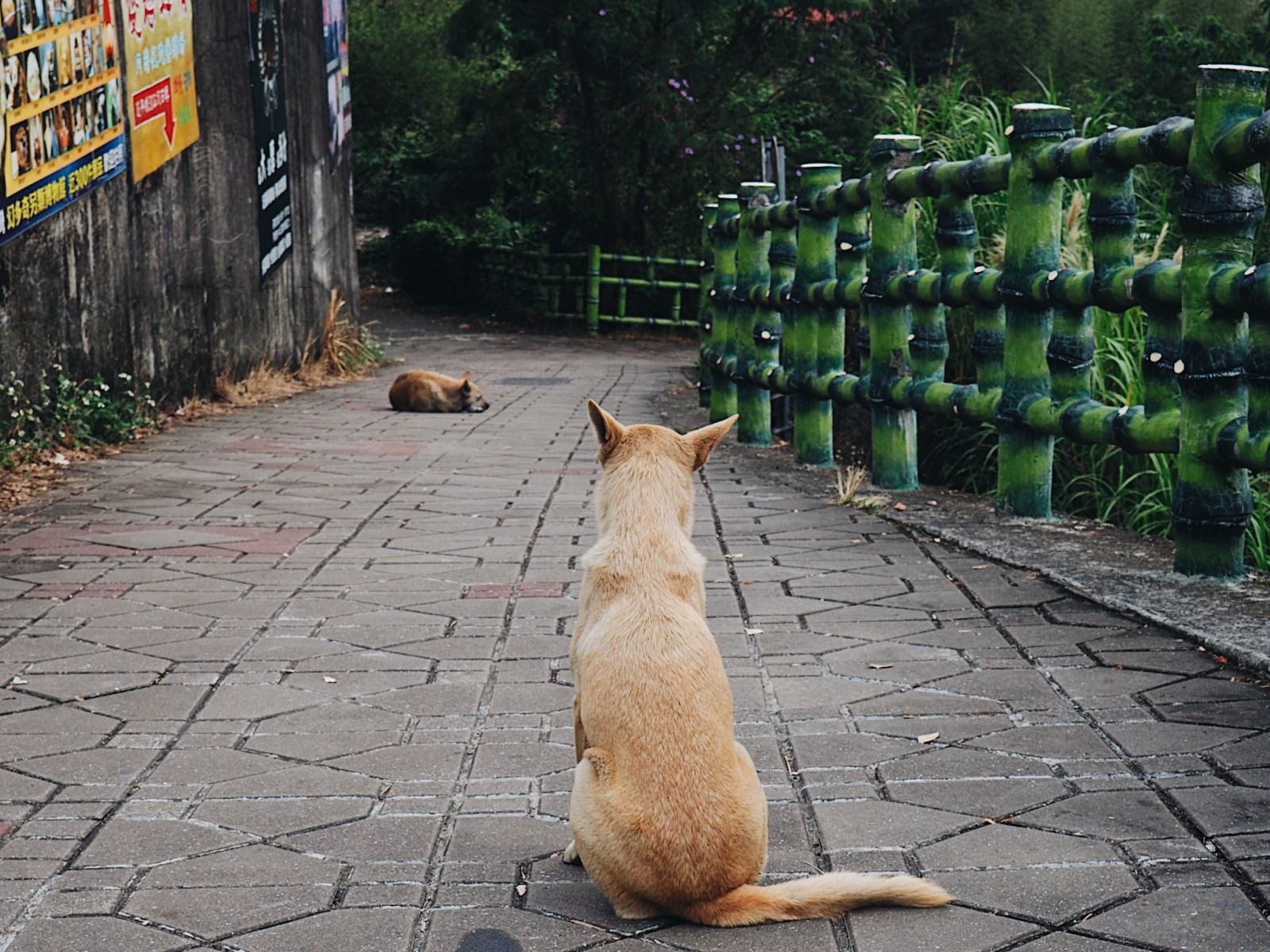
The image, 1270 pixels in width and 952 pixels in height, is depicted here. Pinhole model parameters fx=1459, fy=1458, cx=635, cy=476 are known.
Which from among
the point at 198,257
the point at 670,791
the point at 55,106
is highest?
the point at 55,106

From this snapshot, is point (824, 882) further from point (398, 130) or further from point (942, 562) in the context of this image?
point (398, 130)

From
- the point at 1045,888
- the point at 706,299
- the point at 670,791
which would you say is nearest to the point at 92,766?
the point at 670,791

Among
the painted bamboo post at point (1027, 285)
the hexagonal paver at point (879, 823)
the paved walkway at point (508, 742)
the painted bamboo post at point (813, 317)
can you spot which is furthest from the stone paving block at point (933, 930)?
the painted bamboo post at point (813, 317)

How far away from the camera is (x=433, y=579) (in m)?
5.16

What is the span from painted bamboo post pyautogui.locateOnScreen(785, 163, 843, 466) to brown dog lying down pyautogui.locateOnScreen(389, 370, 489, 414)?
3.85 metres

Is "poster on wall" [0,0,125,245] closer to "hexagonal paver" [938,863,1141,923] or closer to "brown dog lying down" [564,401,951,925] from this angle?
"brown dog lying down" [564,401,951,925]

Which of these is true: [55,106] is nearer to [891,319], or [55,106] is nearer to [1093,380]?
[891,319]

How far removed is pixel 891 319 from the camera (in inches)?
260

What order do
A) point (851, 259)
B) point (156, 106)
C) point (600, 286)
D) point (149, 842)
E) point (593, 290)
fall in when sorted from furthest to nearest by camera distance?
point (600, 286) < point (593, 290) < point (156, 106) < point (851, 259) < point (149, 842)

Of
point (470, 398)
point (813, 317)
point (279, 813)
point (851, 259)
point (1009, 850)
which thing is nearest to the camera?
point (1009, 850)

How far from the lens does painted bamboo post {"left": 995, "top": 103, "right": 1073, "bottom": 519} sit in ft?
17.8

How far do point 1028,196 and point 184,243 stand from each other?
256 inches

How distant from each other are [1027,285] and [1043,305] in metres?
0.11

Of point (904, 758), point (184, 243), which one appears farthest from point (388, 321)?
point (904, 758)
